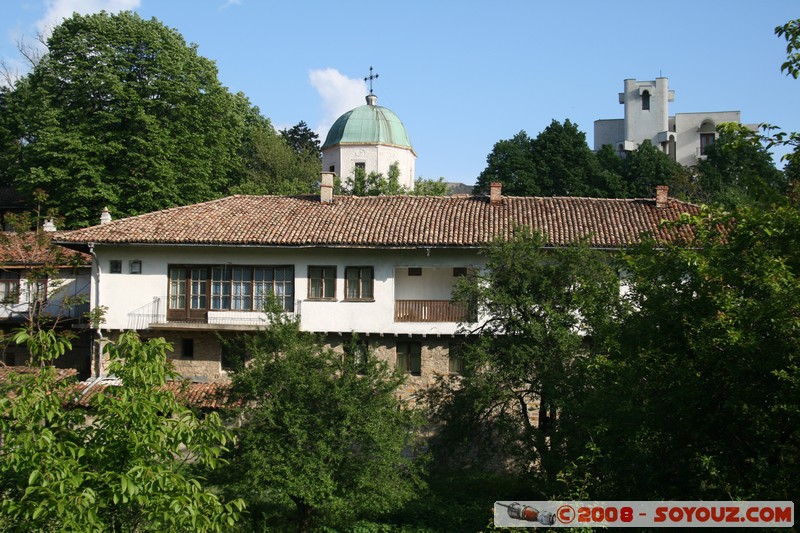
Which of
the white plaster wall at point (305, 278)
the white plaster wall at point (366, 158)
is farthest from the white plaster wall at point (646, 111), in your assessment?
the white plaster wall at point (305, 278)

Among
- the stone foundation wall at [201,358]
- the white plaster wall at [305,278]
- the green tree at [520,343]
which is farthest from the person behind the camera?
the stone foundation wall at [201,358]

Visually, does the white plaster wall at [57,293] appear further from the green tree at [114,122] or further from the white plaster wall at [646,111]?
the white plaster wall at [646,111]

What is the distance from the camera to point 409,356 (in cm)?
2495

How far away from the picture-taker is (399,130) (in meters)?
43.2

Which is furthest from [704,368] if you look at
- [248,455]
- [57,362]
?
[57,362]

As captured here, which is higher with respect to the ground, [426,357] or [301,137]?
[301,137]

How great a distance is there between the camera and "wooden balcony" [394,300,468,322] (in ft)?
80.5

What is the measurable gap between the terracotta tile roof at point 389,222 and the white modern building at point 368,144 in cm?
1465

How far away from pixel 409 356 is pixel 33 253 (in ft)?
38.9

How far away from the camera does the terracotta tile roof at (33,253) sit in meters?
27.4

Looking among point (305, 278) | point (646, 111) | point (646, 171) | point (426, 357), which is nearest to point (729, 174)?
point (646, 171)

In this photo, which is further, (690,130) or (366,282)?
(690,130)

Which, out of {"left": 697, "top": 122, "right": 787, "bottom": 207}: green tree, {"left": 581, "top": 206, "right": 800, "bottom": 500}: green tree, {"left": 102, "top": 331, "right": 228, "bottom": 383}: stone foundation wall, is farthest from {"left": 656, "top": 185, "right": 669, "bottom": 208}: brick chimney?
{"left": 102, "top": 331, "right": 228, "bottom": 383}: stone foundation wall

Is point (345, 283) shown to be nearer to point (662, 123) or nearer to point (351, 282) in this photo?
point (351, 282)
